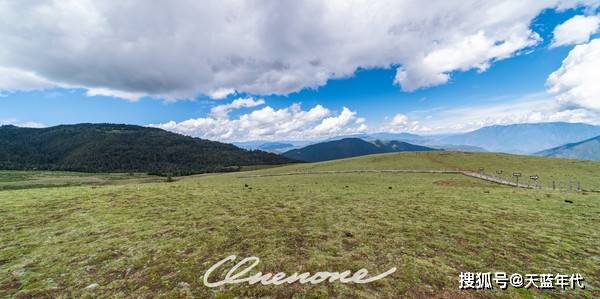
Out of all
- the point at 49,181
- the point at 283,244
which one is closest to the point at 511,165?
the point at 283,244

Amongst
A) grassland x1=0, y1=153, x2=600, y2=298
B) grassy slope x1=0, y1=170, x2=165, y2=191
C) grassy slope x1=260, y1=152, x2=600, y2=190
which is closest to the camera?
grassland x1=0, y1=153, x2=600, y2=298

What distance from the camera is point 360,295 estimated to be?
21.2ft

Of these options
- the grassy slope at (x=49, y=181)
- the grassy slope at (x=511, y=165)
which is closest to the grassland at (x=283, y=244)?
the grassy slope at (x=511, y=165)

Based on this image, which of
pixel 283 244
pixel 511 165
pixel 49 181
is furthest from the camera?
pixel 49 181

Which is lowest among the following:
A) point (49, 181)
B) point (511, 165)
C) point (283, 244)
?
point (511, 165)

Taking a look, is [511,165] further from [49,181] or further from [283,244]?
[49,181]

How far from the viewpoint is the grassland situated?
22.6ft

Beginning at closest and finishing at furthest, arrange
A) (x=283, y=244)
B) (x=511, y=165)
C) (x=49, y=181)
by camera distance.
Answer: (x=283, y=244), (x=511, y=165), (x=49, y=181)

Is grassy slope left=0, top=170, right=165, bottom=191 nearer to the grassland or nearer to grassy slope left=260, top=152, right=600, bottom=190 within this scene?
the grassland

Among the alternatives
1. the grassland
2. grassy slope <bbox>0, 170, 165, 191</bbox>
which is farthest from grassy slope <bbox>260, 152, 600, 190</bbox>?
grassy slope <bbox>0, 170, 165, 191</bbox>

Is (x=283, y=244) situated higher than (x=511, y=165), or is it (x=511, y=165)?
(x=283, y=244)

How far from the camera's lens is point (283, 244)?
10.2 meters

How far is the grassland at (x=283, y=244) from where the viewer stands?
22.6 feet

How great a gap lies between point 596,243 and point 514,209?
7.02m
